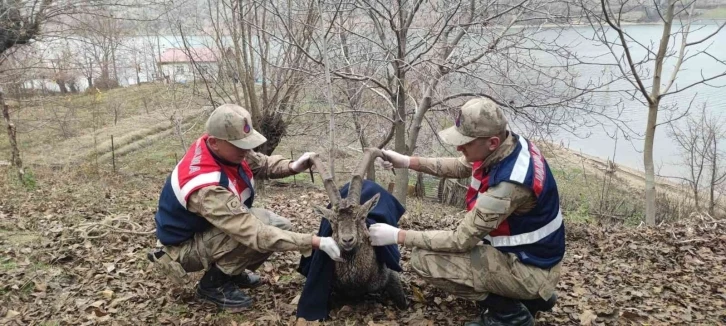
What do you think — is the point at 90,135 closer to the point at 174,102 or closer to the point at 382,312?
the point at 174,102

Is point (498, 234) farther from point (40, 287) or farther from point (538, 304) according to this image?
point (40, 287)

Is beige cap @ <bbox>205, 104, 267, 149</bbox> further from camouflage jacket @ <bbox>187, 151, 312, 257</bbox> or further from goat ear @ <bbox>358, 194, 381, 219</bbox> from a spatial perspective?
goat ear @ <bbox>358, 194, 381, 219</bbox>

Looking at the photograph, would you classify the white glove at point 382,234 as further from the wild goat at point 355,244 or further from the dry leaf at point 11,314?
the dry leaf at point 11,314

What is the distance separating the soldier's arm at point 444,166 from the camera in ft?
16.8

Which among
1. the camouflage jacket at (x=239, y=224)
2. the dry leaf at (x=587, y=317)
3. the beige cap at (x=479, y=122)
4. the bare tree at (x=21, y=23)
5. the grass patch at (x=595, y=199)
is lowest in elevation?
the grass patch at (x=595, y=199)

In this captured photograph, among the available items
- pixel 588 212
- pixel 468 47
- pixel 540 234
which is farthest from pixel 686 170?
pixel 540 234

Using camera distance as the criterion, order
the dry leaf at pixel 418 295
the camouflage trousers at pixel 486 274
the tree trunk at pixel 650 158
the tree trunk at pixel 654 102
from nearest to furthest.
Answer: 1. the camouflage trousers at pixel 486 274
2. the dry leaf at pixel 418 295
3. the tree trunk at pixel 654 102
4. the tree trunk at pixel 650 158

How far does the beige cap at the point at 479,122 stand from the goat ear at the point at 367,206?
0.75m

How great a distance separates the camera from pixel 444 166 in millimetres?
5172

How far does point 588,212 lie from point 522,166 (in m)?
9.76

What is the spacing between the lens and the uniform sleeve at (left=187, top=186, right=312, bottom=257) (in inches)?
169

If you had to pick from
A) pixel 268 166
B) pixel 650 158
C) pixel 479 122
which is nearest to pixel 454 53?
pixel 650 158

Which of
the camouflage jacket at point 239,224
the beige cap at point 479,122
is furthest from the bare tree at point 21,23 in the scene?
the beige cap at point 479,122

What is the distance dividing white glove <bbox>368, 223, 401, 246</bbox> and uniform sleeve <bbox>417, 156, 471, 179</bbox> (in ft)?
3.30
